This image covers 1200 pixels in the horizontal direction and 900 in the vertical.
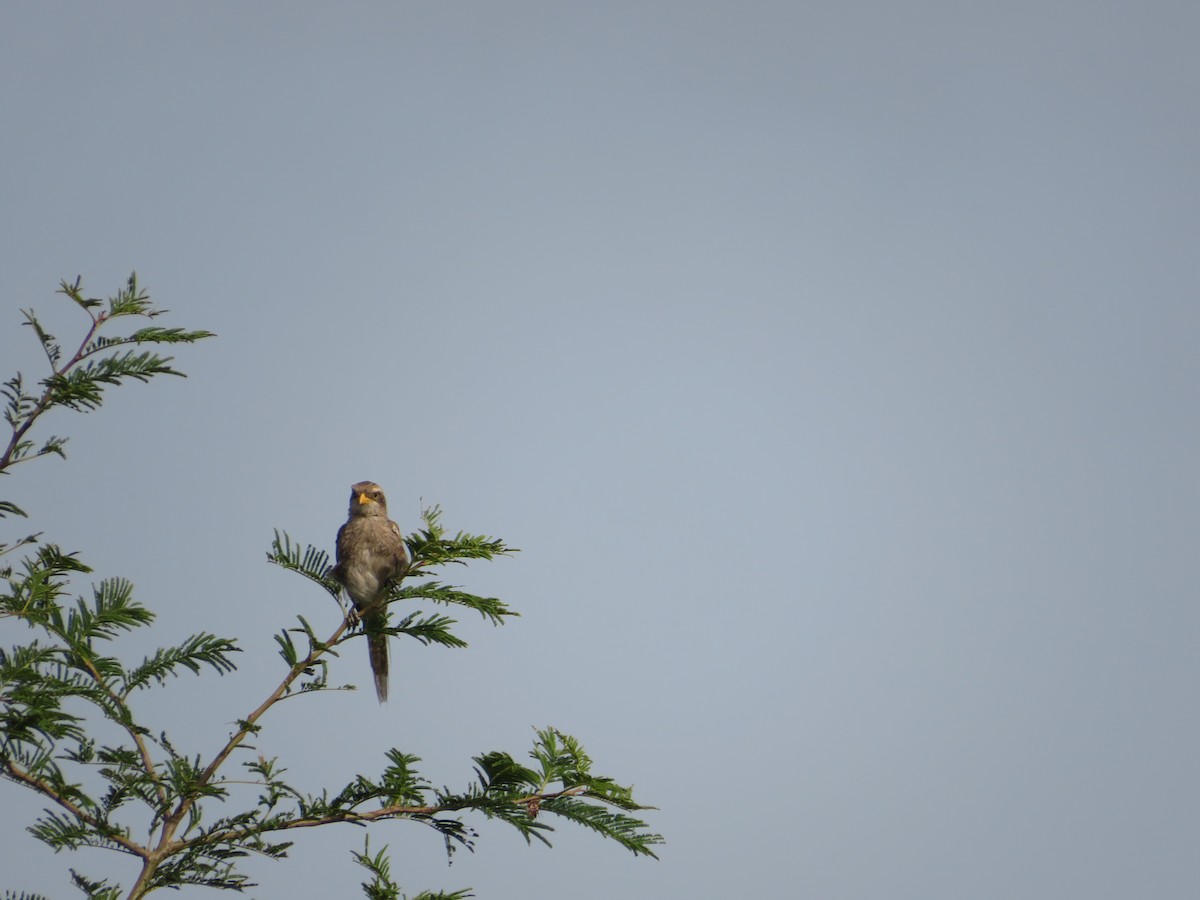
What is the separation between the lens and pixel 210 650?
158 inches

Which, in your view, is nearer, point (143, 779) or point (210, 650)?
point (143, 779)

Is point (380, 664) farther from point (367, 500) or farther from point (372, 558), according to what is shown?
point (367, 500)

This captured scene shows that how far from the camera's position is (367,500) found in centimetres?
852

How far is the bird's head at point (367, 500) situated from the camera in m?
8.41

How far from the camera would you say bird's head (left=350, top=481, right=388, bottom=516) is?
8406 mm

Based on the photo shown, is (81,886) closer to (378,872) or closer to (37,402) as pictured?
(378,872)

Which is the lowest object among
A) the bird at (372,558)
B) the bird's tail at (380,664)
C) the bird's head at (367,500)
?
the bird's tail at (380,664)

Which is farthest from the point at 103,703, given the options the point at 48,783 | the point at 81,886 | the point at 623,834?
the point at 623,834

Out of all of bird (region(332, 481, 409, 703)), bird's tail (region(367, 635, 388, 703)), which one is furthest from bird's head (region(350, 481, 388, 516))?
bird's tail (region(367, 635, 388, 703))

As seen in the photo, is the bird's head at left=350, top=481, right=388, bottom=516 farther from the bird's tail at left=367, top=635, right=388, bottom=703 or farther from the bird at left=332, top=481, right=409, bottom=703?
the bird's tail at left=367, top=635, right=388, bottom=703

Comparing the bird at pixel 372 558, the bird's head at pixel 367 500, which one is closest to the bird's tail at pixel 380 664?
the bird at pixel 372 558

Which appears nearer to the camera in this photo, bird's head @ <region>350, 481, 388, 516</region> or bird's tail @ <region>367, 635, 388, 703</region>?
bird's tail @ <region>367, 635, 388, 703</region>

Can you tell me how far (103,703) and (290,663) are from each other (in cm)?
65

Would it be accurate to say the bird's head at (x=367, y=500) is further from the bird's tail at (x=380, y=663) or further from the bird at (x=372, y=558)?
the bird's tail at (x=380, y=663)
